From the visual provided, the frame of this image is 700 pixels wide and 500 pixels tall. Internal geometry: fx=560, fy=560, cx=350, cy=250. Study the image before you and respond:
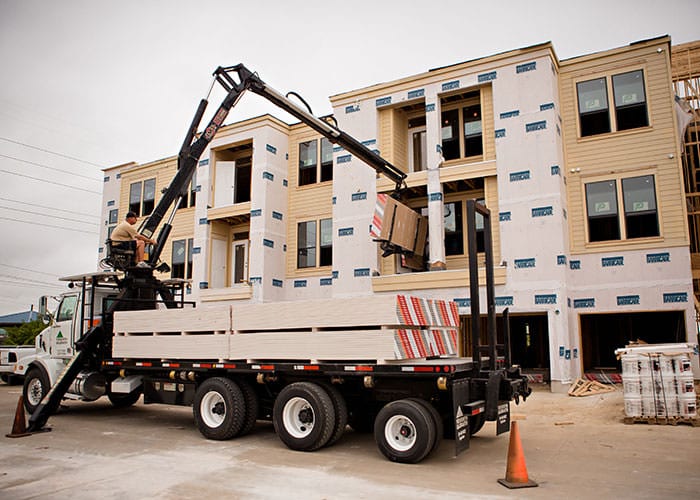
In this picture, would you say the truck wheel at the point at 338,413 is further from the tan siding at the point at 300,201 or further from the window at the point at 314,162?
the window at the point at 314,162

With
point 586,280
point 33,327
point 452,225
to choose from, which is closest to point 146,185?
point 33,327

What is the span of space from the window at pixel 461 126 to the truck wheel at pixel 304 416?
1268cm

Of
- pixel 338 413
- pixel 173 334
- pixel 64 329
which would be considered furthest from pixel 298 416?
pixel 64 329

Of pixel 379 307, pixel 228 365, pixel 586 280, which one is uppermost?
pixel 586 280

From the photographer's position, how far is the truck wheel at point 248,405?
9.72 meters

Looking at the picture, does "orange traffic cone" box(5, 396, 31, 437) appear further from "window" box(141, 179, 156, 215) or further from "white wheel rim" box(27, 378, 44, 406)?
"window" box(141, 179, 156, 215)

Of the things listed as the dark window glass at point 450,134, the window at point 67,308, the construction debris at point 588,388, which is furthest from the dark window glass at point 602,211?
the window at point 67,308

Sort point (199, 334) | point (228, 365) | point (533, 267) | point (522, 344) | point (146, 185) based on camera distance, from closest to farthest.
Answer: point (228, 365) → point (199, 334) → point (533, 267) → point (522, 344) → point (146, 185)

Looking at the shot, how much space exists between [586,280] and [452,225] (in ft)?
16.0

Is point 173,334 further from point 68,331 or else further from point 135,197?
point 135,197

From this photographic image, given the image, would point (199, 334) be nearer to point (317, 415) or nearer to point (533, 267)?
point (317, 415)

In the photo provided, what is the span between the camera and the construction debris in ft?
47.3

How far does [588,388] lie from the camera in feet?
48.3

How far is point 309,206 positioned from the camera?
904 inches
